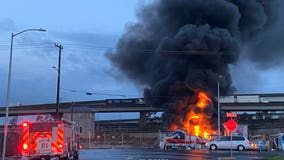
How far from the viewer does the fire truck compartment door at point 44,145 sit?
24688 mm

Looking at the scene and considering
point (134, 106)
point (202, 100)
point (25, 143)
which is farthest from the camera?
point (134, 106)

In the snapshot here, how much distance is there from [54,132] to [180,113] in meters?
45.4

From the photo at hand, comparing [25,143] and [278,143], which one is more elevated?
[278,143]

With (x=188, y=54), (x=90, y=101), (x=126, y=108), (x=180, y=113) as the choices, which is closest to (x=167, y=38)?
(x=188, y=54)

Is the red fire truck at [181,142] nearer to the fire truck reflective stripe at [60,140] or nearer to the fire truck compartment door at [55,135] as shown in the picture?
the fire truck reflective stripe at [60,140]

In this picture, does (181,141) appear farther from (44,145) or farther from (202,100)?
(44,145)

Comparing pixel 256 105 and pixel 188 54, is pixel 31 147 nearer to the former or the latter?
pixel 188 54

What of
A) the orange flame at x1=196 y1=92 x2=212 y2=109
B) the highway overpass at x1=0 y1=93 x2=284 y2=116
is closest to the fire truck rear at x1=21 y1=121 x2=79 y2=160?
the orange flame at x1=196 y1=92 x2=212 y2=109

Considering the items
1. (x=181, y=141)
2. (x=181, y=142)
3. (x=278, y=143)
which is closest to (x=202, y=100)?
(x=181, y=141)

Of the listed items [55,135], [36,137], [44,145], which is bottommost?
[44,145]

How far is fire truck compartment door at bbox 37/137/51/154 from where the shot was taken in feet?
81.0

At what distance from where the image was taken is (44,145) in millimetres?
24797

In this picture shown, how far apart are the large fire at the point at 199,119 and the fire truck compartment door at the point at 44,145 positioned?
4282 cm

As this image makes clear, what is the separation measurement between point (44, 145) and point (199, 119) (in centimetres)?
4367
